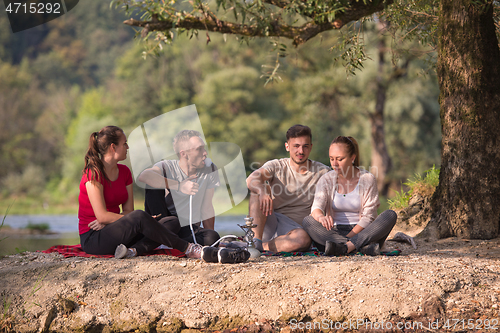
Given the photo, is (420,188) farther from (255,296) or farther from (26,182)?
(26,182)

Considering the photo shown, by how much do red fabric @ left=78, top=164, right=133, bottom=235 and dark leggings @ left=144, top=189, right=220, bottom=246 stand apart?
0.88 ft

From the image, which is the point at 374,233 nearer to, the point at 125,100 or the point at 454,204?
the point at 454,204

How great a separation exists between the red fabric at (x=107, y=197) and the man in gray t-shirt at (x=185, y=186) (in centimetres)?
17

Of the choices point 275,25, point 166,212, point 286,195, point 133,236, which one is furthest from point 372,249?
point 275,25

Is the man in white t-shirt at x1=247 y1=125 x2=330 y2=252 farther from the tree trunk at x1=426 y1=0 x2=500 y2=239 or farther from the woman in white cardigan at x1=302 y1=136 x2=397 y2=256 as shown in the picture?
the tree trunk at x1=426 y1=0 x2=500 y2=239

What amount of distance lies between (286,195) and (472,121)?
6.84 ft

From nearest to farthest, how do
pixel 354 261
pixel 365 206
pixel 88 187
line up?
pixel 354 261 < pixel 88 187 < pixel 365 206

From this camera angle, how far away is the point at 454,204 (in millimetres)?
4758

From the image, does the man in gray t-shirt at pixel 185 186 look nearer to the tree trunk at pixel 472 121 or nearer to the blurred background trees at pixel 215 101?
the tree trunk at pixel 472 121

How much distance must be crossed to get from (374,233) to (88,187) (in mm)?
2380

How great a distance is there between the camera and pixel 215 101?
23062mm

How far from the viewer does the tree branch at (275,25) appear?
205 inches

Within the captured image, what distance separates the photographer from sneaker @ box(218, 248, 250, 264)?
3.54 meters

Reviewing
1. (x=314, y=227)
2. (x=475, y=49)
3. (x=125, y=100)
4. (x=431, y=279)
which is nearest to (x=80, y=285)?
(x=314, y=227)
